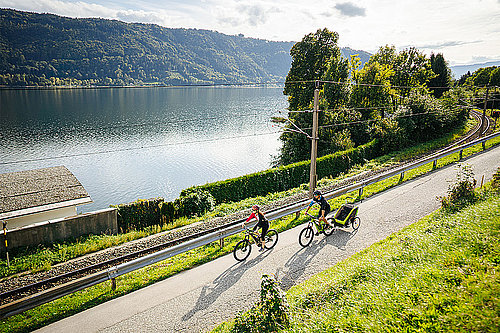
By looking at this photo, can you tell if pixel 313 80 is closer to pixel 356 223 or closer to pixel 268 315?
pixel 356 223

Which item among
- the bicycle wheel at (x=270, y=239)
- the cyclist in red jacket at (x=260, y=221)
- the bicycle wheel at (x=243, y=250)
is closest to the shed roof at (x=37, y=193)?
the bicycle wheel at (x=243, y=250)

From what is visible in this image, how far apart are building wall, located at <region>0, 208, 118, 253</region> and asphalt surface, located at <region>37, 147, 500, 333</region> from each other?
8786 mm

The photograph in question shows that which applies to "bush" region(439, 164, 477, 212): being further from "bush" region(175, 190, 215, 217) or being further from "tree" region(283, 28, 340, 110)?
"tree" region(283, 28, 340, 110)

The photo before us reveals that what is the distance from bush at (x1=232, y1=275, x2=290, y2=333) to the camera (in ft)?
20.4

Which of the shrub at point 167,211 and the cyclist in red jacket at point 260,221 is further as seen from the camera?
the shrub at point 167,211

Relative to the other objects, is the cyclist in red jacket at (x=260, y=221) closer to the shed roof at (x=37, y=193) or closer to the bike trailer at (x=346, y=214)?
the bike trailer at (x=346, y=214)

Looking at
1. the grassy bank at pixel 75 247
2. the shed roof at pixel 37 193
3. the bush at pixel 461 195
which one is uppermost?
the bush at pixel 461 195

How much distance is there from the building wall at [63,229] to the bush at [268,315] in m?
13.4

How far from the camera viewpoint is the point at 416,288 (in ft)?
21.7

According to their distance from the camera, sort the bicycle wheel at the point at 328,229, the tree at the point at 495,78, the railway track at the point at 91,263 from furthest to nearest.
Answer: the tree at the point at 495,78, the bicycle wheel at the point at 328,229, the railway track at the point at 91,263

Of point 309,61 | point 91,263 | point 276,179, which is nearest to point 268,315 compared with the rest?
point 91,263

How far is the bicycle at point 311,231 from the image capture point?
11688 millimetres

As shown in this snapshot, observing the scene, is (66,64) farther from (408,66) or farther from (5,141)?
(408,66)

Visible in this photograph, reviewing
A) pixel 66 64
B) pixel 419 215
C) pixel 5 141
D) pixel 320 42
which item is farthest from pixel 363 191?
pixel 66 64
